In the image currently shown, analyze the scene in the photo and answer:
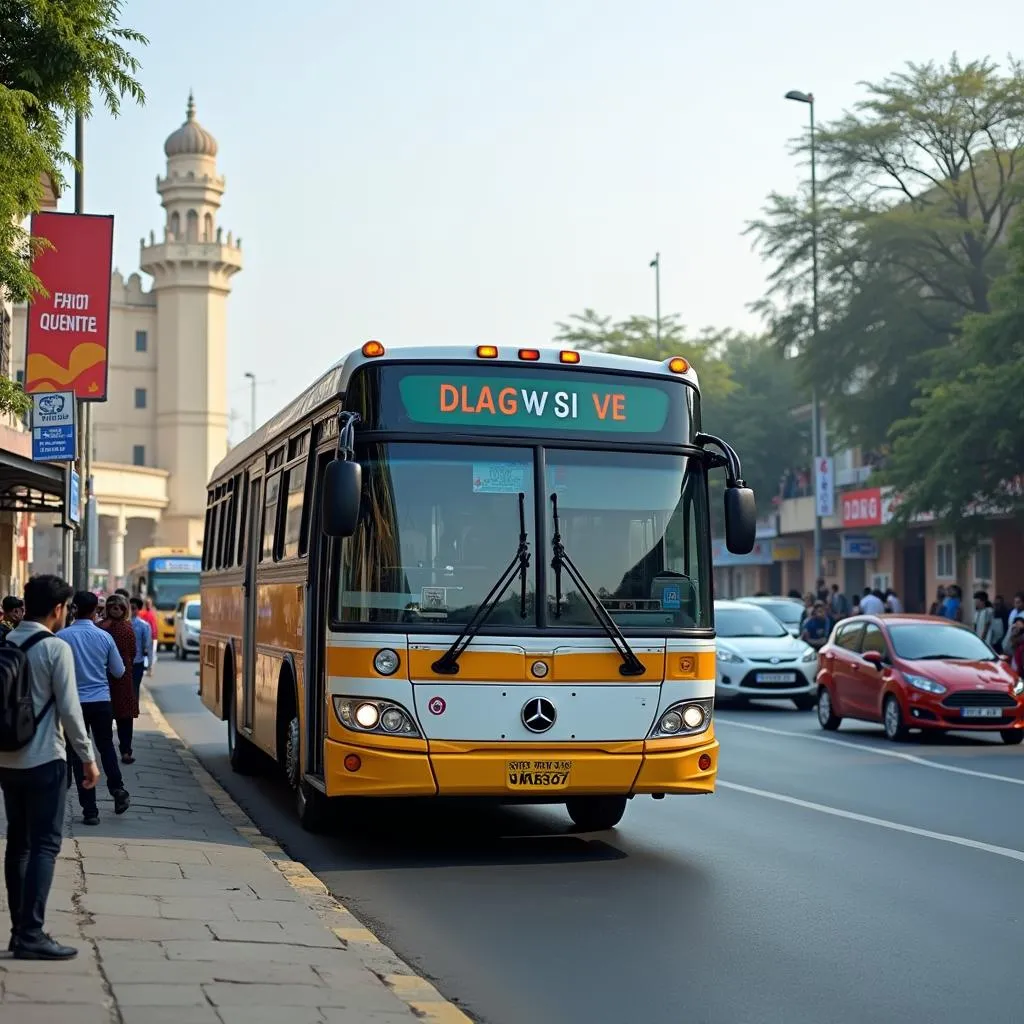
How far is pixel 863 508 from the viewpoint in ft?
184

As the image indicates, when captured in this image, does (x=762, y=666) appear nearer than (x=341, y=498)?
No

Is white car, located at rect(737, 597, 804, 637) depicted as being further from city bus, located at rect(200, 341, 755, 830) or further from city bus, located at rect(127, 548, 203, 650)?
city bus, located at rect(200, 341, 755, 830)

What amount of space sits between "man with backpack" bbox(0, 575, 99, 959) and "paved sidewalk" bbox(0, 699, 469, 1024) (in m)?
0.22

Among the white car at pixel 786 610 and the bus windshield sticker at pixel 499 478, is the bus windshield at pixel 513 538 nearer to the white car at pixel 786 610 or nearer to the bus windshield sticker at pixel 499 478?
the bus windshield sticker at pixel 499 478

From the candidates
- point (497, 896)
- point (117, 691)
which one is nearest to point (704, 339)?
point (117, 691)

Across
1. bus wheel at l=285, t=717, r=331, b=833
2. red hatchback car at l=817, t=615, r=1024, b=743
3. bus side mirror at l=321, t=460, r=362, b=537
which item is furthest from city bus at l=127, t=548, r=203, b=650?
bus side mirror at l=321, t=460, r=362, b=537

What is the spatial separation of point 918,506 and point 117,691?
21.9 meters

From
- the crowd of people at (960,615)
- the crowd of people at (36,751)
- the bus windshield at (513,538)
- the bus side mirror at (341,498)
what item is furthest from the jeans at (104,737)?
the crowd of people at (960,615)

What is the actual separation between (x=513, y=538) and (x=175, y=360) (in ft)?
346

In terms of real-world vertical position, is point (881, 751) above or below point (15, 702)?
below

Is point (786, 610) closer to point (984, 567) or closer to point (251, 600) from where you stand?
point (984, 567)

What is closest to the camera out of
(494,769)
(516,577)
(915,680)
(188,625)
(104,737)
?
(494,769)

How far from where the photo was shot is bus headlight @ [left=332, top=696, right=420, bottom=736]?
10.8 meters

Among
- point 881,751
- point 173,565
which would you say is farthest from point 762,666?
point 173,565
